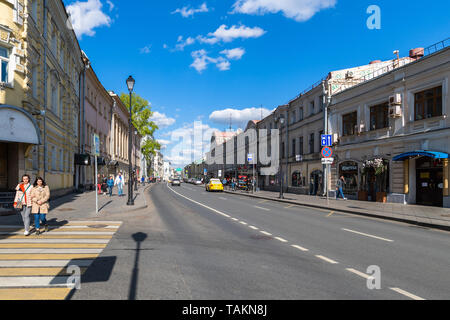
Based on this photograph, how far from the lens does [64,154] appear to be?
81.4 feet

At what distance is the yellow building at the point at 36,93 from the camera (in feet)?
47.8

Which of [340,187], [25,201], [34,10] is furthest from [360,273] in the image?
[340,187]

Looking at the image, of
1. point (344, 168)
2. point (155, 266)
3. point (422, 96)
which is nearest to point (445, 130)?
point (422, 96)

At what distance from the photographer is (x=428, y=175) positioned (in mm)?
19906

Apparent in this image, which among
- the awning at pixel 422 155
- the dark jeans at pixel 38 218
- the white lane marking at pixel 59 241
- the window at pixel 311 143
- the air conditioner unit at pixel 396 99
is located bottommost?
the white lane marking at pixel 59 241

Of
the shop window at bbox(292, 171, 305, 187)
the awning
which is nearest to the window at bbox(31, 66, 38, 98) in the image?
the awning

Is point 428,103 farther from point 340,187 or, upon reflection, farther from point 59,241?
point 59,241

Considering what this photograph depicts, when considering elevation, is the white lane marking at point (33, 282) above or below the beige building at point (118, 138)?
below

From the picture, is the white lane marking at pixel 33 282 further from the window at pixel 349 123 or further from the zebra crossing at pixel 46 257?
the window at pixel 349 123

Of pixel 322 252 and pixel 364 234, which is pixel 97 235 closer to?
pixel 322 252

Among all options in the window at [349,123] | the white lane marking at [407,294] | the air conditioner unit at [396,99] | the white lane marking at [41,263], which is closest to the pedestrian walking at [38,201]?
A: the white lane marking at [41,263]

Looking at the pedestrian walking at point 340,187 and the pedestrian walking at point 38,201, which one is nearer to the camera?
the pedestrian walking at point 38,201

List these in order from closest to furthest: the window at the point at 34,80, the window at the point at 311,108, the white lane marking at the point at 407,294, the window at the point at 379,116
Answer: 1. the white lane marking at the point at 407,294
2. the window at the point at 34,80
3. the window at the point at 379,116
4. the window at the point at 311,108

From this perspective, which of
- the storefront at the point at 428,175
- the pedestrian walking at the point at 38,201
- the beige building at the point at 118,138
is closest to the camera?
the pedestrian walking at the point at 38,201
